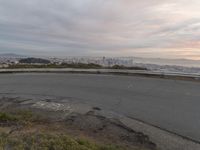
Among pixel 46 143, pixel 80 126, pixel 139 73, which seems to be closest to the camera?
pixel 46 143

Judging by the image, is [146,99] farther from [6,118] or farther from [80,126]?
[6,118]

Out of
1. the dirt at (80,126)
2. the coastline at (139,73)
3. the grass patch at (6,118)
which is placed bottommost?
the dirt at (80,126)

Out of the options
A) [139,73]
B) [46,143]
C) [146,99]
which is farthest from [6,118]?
[139,73]

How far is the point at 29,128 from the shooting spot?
6289 mm

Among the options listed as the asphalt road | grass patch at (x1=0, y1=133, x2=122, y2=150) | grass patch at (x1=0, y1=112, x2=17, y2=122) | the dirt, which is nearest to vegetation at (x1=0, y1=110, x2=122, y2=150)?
grass patch at (x1=0, y1=133, x2=122, y2=150)

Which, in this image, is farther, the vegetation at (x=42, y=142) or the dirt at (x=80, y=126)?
the dirt at (x=80, y=126)

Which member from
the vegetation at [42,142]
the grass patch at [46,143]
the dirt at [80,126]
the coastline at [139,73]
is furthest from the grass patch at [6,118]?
the coastline at [139,73]

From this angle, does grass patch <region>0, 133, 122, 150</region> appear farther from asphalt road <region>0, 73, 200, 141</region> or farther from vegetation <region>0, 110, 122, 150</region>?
asphalt road <region>0, 73, 200, 141</region>

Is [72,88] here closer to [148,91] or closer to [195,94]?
[148,91]

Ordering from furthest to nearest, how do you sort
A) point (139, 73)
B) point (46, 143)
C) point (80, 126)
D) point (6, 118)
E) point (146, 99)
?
point (139, 73), point (146, 99), point (6, 118), point (80, 126), point (46, 143)

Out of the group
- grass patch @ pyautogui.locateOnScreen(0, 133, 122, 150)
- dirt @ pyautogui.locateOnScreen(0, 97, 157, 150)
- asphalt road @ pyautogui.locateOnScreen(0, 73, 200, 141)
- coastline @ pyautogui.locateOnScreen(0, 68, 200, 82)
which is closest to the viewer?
grass patch @ pyautogui.locateOnScreen(0, 133, 122, 150)

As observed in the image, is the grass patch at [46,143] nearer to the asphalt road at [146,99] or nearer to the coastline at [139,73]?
the asphalt road at [146,99]

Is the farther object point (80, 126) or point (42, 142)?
point (80, 126)

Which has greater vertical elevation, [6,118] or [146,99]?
[146,99]
